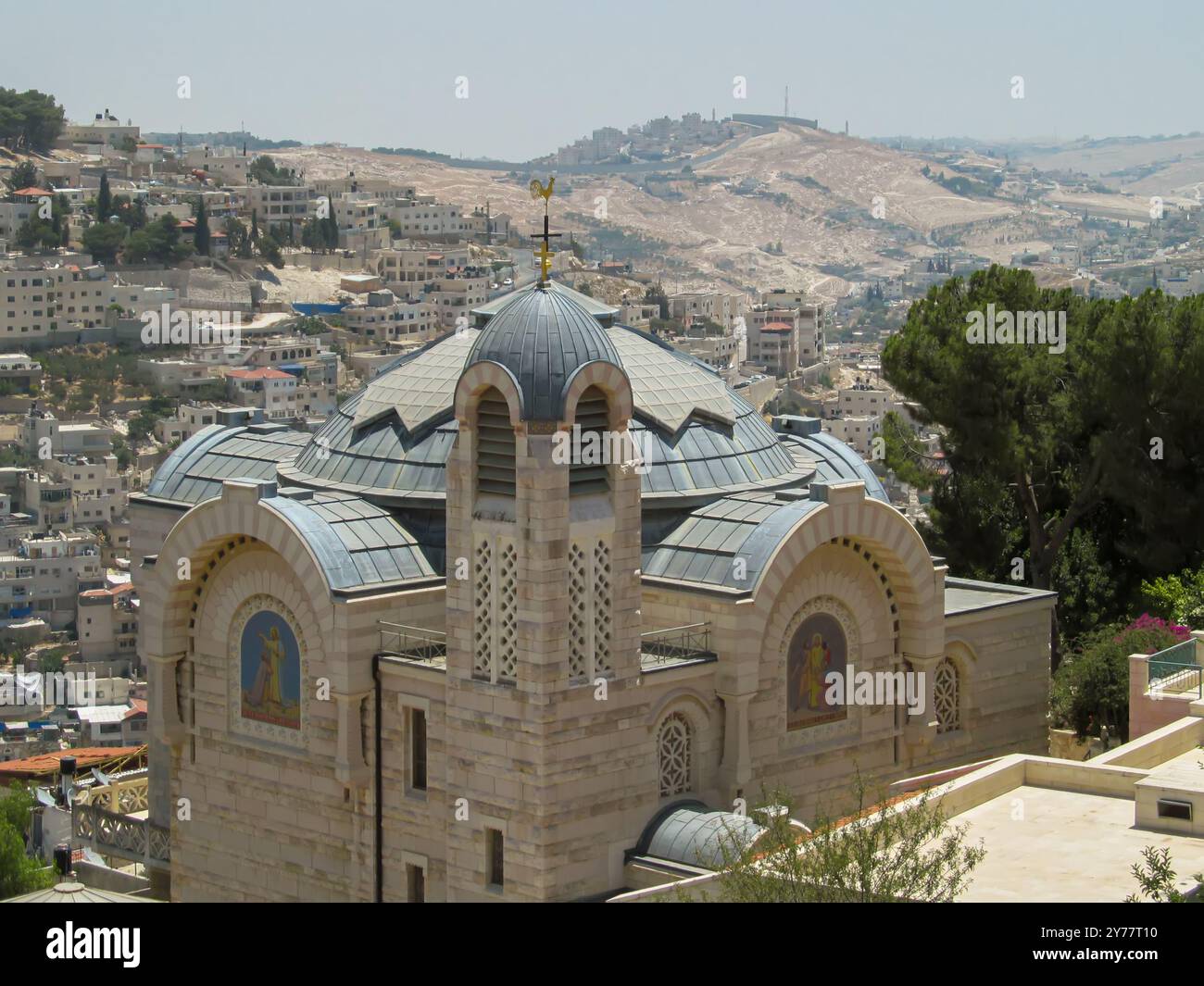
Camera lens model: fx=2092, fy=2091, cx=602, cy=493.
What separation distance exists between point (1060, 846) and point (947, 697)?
8191 millimetres

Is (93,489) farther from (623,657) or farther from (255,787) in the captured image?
(623,657)

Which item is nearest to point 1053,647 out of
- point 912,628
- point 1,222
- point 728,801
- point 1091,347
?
point 1091,347

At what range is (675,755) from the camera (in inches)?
1137

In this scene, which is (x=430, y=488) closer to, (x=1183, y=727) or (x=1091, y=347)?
(x=1183, y=727)

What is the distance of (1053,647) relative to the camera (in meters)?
41.6

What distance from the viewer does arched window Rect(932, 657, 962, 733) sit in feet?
110

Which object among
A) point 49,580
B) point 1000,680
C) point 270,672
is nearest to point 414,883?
point 270,672

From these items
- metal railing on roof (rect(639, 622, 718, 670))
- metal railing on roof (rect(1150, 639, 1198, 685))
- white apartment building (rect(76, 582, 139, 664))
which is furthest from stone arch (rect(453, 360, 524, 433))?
white apartment building (rect(76, 582, 139, 664))

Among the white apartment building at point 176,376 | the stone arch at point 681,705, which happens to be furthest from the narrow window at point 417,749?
the white apartment building at point 176,376

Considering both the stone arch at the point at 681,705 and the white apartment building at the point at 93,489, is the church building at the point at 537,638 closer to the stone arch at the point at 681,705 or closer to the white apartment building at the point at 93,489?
the stone arch at the point at 681,705

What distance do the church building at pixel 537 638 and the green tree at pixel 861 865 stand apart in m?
3.05

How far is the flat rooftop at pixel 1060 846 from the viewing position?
942 inches

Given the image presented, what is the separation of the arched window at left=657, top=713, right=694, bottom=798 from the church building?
0.05m

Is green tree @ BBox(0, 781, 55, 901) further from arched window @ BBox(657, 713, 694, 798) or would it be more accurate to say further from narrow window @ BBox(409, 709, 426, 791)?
arched window @ BBox(657, 713, 694, 798)
